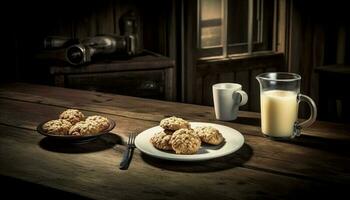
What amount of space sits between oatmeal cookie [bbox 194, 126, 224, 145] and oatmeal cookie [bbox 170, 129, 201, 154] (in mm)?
38

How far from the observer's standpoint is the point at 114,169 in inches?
47.3

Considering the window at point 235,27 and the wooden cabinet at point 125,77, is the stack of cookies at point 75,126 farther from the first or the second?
the window at point 235,27

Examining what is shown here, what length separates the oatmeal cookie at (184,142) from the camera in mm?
1231

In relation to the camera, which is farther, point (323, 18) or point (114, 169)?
point (323, 18)

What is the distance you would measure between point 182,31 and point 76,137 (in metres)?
2.01

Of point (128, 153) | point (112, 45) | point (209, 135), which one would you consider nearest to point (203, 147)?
point (209, 135)

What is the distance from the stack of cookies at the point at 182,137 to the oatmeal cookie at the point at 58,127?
0.79 ft

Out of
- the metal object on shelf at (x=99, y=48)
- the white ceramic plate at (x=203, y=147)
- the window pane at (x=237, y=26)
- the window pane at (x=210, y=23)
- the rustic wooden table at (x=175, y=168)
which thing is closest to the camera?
the rustic wooden table at (x=175, y=168)

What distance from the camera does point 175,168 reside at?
3.96ft

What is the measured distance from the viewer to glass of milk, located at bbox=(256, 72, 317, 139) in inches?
55.1

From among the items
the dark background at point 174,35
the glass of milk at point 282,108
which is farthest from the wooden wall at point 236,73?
the glass of milk at point 282,108

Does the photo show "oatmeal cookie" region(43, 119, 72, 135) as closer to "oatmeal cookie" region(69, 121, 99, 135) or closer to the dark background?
"oatmeal cookie" region(69, 121, 99, 135)

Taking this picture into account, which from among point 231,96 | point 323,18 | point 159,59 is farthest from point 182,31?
point 231,96

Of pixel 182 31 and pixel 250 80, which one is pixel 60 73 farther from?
pixel 250 80
